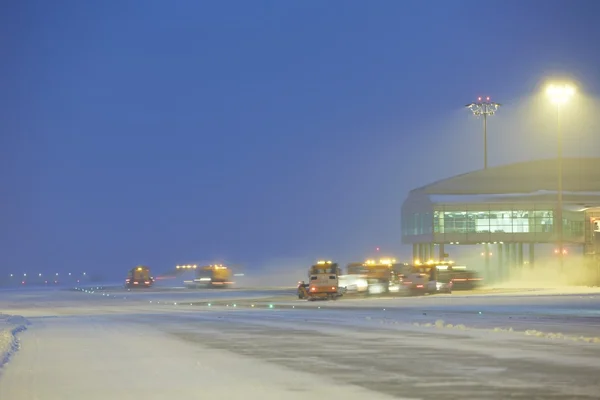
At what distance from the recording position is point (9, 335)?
32375 mm

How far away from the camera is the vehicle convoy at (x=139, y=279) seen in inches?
4567

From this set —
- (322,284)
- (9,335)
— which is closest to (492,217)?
(322,284)

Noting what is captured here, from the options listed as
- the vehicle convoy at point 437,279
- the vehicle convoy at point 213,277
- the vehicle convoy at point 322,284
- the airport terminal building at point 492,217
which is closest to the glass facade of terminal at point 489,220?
the airport terminal building at point 492,217

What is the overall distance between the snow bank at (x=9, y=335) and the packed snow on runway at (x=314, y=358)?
11.2 inches

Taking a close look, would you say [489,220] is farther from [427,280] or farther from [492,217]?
[427,280]

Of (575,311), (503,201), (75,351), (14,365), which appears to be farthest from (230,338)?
(503,201)

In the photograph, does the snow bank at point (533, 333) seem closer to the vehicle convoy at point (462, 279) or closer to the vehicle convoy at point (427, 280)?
the vehicle convoy at point (427, 280)

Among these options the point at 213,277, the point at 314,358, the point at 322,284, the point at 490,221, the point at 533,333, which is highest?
the point at 490,221

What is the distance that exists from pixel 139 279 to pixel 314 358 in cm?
9444

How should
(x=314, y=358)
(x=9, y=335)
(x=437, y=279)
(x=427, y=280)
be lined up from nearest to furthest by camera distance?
(x=314, y=358), (x=9, y=335), (x=427, y=280), (x=437, y=279)

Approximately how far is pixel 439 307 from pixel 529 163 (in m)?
90.9

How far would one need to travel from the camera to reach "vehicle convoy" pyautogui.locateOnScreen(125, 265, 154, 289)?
11600 centimetres

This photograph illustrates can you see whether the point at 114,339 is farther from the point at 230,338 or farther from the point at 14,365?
the point at 14,365

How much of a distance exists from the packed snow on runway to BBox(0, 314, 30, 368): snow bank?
28cm
